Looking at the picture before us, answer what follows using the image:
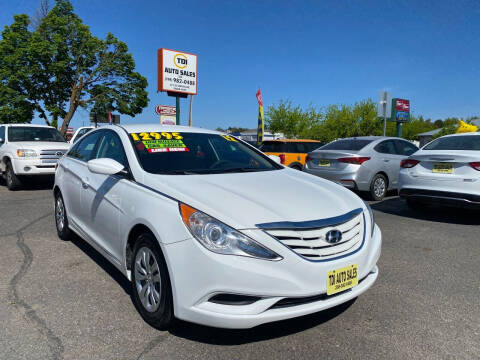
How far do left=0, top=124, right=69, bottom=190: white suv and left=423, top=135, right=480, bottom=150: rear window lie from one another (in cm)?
799

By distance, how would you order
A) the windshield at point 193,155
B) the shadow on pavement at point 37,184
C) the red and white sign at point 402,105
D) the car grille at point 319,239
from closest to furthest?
the car grille at point 319,239 → the windshield at point 193,155 → the shadow on pavement at point 37,184 → the red and white sign at point 402,105

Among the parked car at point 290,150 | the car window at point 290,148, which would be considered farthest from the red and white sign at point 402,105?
the car window at point 290,148

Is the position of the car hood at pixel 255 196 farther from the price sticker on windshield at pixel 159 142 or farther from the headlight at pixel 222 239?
the price sticker on windshield at pixel 159 142

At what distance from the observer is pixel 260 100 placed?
15.9 metres

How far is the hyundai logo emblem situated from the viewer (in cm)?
255

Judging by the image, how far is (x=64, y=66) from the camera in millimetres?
29156

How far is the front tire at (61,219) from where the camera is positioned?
4.84 m

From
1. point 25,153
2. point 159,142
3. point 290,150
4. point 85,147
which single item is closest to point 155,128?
point 159,142

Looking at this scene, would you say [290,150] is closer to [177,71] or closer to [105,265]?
Answer: [177,71]

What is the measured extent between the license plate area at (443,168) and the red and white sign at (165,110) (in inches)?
448

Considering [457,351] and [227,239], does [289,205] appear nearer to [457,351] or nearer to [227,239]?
[227,239]

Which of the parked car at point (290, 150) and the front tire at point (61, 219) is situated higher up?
the parked car at point (290, 150)

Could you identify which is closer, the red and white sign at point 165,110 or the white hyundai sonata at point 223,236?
the white hyundai sonata at point 223,236

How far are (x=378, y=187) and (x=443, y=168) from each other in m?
2.49
